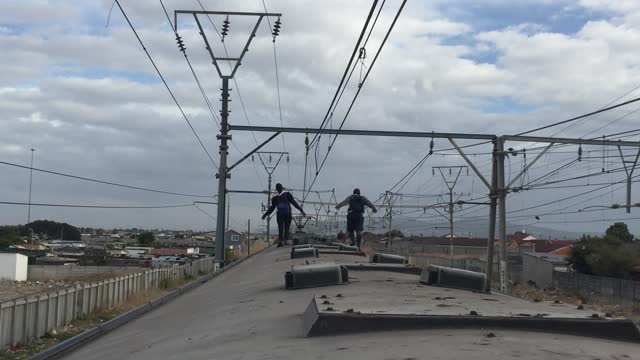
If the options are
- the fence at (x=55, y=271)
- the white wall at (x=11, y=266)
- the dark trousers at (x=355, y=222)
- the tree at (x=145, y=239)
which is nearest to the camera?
the dark trousers at (x=355, y=222)

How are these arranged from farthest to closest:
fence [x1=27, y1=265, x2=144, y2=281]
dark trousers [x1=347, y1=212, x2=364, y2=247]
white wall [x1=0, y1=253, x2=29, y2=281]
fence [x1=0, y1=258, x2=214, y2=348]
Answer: white wall [x1=0, y1=253, x2=29, y2=281], fence [x1=27, y1=265, x2=144, y2=281], dark trousers [x1=347, y1=212, x2=364, y2=247], fence [x1=0, y1=258, x2=214, y2=348]

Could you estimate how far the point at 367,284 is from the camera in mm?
8555

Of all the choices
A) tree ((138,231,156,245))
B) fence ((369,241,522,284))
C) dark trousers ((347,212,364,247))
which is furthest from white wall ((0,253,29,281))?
dark trousers ((347,212,364,247))

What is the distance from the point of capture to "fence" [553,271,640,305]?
1455 inches

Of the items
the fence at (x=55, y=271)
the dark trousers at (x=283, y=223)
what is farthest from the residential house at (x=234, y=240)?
the dark trousers at (x=283, y=223)

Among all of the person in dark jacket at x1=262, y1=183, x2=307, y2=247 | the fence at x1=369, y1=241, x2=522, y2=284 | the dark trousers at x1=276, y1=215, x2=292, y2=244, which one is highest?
the person in dark jacket at x1=262, y1=183, x2=307, y2=247

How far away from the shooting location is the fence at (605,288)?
36969 mm

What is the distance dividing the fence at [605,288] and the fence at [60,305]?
23.4 m

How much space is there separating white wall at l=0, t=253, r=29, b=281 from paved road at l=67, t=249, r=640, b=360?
73769 millimetres

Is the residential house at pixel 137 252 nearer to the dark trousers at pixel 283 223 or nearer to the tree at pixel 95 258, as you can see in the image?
the tree at pixel 95 258

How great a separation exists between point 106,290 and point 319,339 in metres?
15.2

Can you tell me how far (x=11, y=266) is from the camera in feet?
253

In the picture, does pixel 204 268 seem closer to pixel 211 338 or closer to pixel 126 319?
pixel 126 319

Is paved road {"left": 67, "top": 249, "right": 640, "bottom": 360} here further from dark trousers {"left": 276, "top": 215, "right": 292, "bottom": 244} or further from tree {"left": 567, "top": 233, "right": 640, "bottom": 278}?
tree {"left": 567, "top": 233, "right": 640, "bottom": 278}
